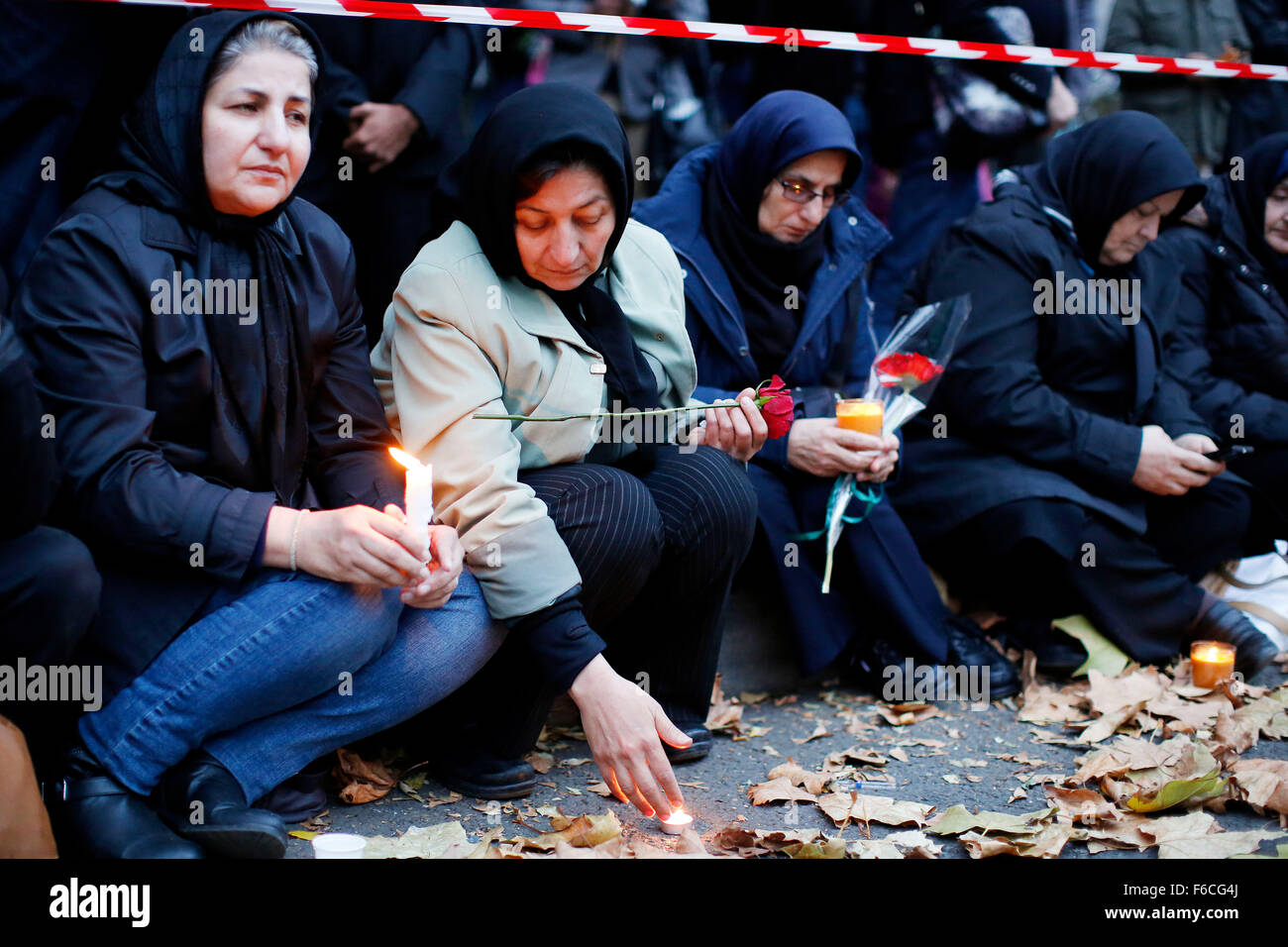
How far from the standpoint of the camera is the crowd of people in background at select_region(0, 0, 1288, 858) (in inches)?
102

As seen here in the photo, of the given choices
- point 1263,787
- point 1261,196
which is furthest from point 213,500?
point 1261,196

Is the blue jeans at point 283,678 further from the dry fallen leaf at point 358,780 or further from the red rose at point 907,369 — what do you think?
the red rose at point 907,369

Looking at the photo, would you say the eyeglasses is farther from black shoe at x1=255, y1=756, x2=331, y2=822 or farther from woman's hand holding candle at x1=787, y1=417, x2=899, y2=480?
black shoe at x1=255, y1=756, x2=331, y2=822

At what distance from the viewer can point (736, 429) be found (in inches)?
132

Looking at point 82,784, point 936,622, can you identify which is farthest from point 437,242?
point 936,622

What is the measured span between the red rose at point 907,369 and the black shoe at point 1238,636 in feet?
4.45

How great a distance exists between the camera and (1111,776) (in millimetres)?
3289

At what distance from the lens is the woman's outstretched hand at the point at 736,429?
11.0 ft

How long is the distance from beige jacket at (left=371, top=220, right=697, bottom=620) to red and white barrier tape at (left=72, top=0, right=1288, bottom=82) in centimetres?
89

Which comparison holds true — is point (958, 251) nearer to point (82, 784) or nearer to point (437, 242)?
point (437, 242)

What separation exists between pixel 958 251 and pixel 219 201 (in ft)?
8.41

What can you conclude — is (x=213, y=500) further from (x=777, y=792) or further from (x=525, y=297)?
(x=777, y=792)

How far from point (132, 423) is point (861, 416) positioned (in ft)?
6.56

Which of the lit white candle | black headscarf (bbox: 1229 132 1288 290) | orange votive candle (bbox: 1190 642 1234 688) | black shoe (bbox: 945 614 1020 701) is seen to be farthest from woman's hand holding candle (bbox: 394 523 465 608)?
black headscarf (bbox: 1229 132 1288 290)
